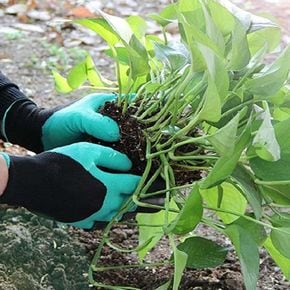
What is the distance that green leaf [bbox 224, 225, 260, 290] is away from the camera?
2.97 feet

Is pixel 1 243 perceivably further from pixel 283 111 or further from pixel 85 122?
pixel 283 111

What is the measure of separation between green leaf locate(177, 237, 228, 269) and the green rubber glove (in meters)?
0.19

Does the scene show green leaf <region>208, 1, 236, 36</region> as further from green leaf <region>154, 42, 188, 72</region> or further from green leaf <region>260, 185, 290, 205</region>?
green leaf <region>260, 185, 290, 205</region>

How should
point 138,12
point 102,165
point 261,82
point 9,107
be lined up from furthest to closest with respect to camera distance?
point 138,12 < point 9,107 < point 102,165 < point 261,82

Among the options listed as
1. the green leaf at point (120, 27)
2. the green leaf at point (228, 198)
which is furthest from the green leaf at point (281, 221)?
the green leaf at point (120, 27)

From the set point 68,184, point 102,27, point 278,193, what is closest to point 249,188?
point 278,193

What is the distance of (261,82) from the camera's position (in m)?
0.96

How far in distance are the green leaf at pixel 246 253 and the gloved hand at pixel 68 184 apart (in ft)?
0.60

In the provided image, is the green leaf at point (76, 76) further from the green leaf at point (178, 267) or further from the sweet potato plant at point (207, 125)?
the green leaf at point (178, 267)

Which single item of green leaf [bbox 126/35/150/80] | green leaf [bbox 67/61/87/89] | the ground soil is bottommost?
the ground soil

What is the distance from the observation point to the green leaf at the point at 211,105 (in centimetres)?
85

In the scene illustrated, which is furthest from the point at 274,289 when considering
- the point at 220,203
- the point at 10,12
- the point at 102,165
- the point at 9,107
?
the point at 10,12

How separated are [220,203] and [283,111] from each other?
0.54ft

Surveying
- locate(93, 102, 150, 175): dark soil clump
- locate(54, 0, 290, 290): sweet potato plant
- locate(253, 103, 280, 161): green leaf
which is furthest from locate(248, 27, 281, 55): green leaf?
locate(253, 103, 280, 161): green leaf
